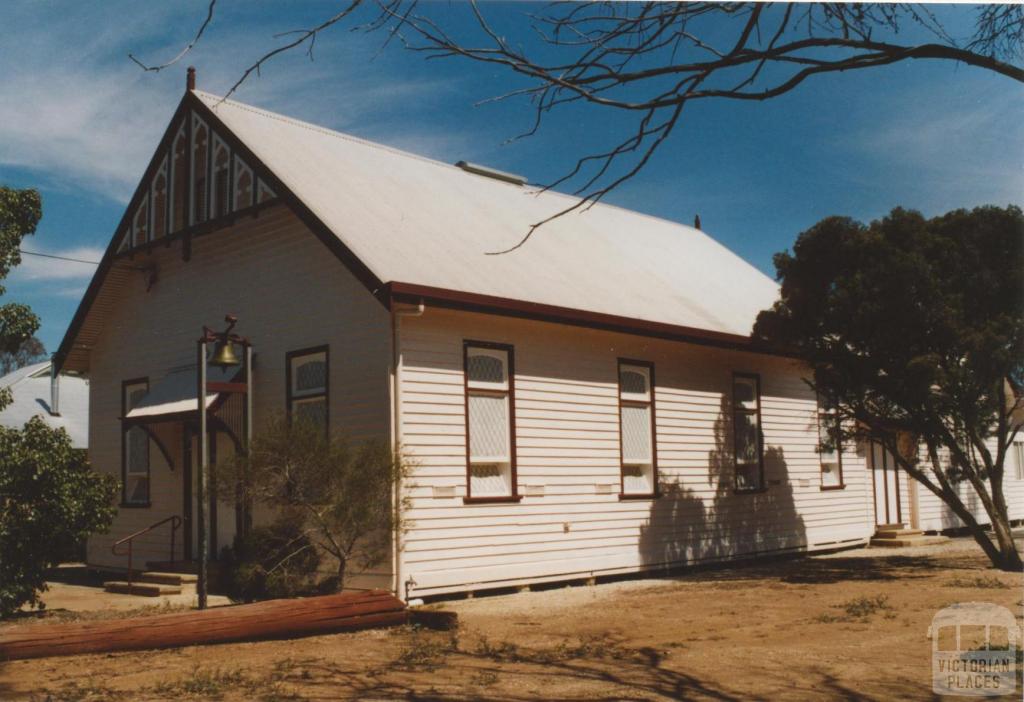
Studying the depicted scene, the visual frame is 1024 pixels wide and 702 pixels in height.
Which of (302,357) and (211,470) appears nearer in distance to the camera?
(211,470)

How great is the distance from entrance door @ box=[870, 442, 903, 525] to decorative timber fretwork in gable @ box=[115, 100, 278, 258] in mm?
14912

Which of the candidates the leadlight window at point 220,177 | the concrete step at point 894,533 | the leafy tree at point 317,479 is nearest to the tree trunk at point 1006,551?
the concrete step at point 894,533

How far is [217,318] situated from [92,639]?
27.0 feet

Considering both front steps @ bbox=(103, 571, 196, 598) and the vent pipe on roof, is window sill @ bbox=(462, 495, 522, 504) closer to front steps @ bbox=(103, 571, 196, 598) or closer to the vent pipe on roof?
front steps @ bbox=(103, 571, 196, 598)

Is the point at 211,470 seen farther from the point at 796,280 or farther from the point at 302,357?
the point at 796,280

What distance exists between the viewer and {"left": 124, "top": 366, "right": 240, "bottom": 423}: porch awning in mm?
15753

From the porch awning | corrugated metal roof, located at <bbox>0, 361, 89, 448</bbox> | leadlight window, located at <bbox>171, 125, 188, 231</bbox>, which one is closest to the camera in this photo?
the porch awning

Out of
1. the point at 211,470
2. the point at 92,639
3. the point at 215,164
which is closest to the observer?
the point at 92,639

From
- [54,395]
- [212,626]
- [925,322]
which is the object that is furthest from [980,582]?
[54,395]

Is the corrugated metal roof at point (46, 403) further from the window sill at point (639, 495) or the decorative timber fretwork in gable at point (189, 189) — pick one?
the window sill at point (639, 495)

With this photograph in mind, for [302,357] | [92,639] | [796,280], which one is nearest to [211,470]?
[302,357]

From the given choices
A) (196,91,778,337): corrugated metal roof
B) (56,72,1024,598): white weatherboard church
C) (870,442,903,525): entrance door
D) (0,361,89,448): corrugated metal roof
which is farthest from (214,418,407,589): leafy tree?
(0,361,89,448): corrugated metal roof

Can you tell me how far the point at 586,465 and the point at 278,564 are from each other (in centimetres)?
512

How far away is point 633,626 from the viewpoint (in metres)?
11.7
